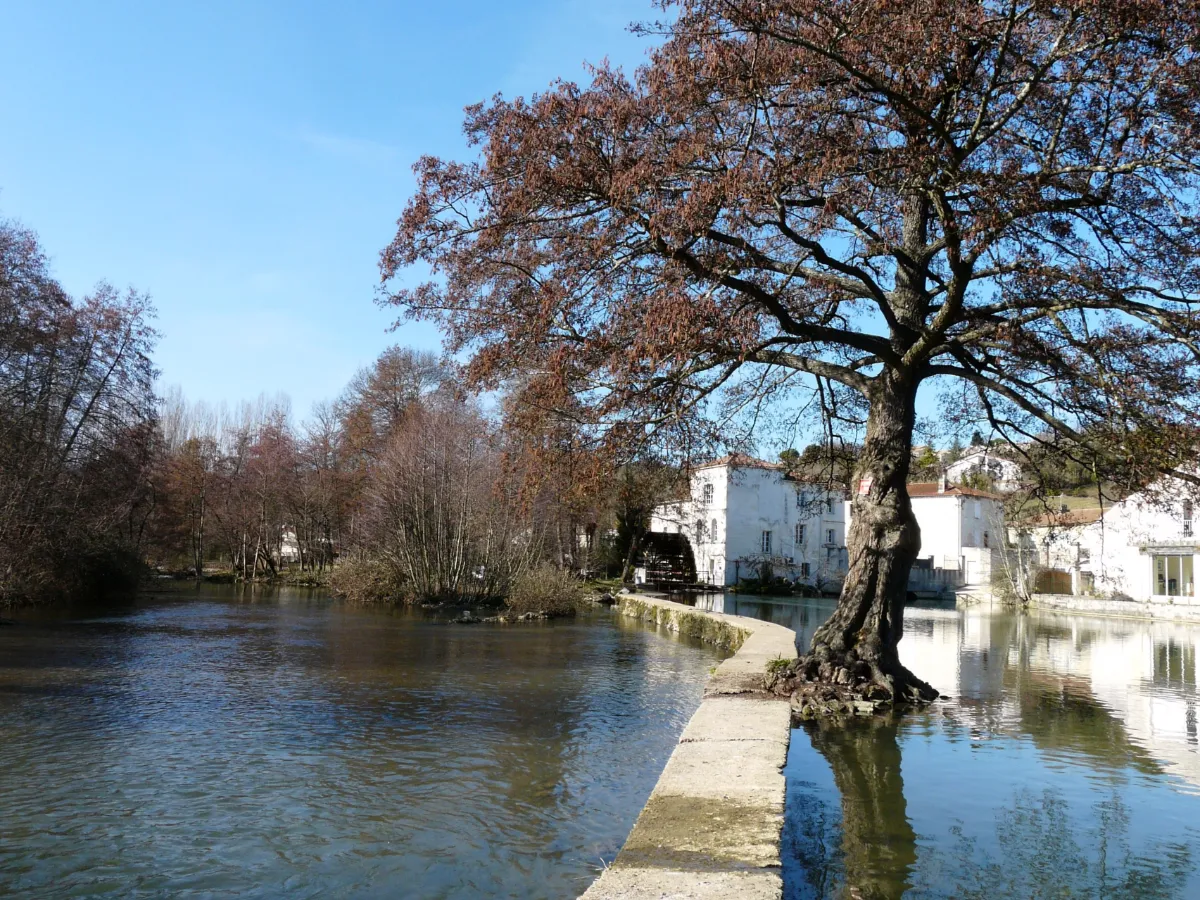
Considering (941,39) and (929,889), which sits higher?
(941,39)

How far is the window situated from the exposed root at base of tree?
114 ft

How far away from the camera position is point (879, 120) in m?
8.11

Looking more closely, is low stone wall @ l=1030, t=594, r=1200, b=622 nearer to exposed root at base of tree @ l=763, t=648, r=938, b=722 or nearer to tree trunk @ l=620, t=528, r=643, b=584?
tree trunk @ l=620, t=528, r=643, b=584

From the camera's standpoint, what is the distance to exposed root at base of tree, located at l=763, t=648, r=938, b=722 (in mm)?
9164

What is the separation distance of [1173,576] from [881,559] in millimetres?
35911

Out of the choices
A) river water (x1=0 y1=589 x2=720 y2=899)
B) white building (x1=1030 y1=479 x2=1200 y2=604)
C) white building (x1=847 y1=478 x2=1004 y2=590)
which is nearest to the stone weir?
river water (x1=0 y1=589 x2=720 y2=899)

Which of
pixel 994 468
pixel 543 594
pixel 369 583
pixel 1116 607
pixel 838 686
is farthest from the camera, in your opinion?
pixel 1116 607

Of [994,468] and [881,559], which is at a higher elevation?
[994,468]

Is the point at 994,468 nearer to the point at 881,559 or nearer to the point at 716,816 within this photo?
the point at 881,559

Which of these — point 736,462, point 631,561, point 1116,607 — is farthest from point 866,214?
point 631,561

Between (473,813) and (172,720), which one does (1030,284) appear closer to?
(473,813)

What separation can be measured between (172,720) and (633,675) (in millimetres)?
6552

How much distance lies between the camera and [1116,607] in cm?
3441

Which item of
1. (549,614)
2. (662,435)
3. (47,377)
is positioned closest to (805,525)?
(549,614)
